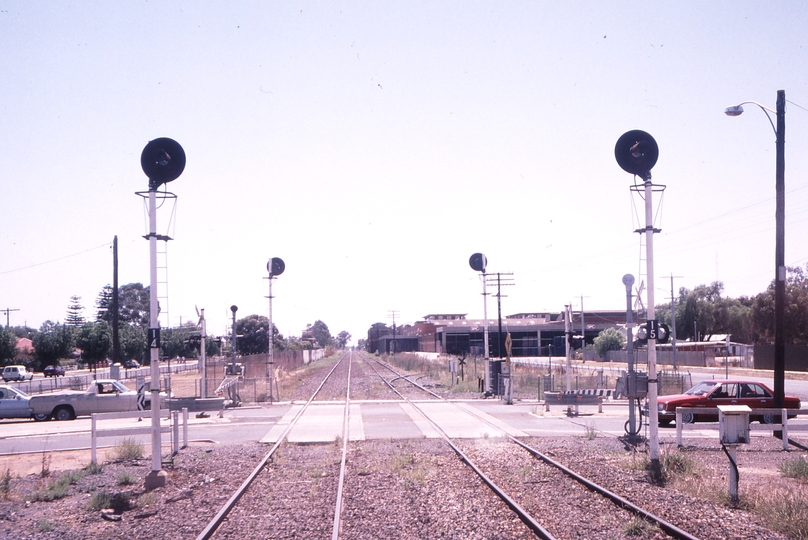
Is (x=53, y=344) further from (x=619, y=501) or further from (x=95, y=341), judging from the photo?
(x=619, y=501)

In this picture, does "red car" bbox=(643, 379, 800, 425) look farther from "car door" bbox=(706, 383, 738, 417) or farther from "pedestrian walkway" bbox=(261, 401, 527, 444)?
"pedestrian walkway" bbox=(261, 401, 527, 444)

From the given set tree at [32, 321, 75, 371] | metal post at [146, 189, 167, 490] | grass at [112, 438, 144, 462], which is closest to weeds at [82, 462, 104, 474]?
grass at [112, 438, 144, 462]

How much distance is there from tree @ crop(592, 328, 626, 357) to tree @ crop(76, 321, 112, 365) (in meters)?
53.3

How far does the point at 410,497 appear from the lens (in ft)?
34.3

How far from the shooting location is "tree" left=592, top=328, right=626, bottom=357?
7738 cm

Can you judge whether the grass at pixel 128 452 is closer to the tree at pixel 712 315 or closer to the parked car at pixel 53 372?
the parked car at pixel 53 372

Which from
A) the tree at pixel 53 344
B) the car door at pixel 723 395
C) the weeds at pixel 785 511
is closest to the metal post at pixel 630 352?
the weeds at pixel 785 511

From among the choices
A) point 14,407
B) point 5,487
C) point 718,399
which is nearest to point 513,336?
point 718,399

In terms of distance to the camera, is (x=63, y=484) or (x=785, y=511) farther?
(x=63, y=484)

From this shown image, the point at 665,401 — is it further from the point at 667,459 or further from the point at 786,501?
the point at 786,501

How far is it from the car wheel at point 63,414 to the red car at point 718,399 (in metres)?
20.0

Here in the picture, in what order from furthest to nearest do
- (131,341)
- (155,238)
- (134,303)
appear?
1. (134,303)
2. (131,341)
3. (155,238)

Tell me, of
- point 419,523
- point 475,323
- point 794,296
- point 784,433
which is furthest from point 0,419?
point 475,323

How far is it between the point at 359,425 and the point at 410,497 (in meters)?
10.3
